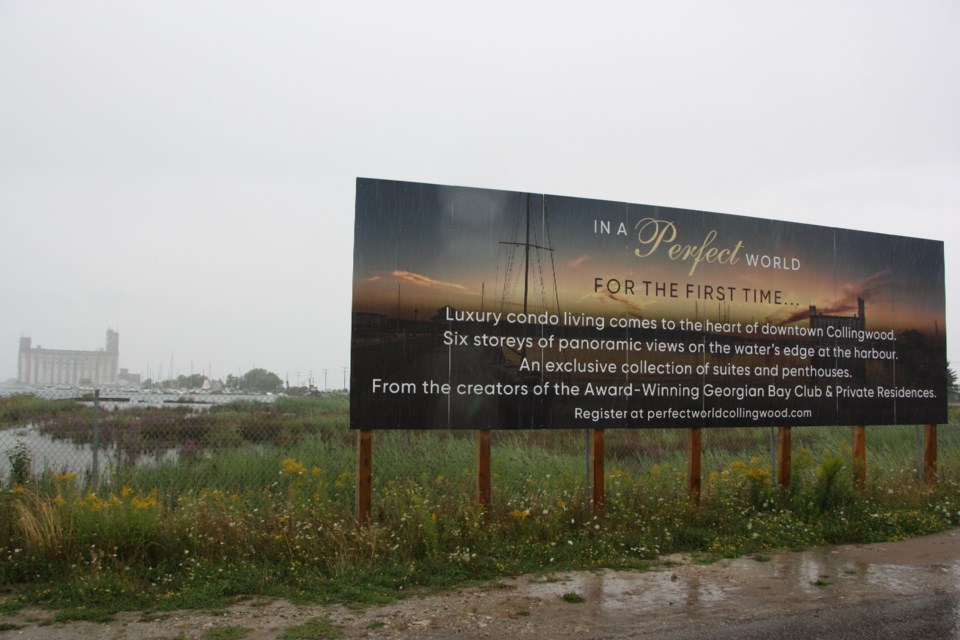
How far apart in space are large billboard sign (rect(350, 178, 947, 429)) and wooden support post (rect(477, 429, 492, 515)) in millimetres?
163

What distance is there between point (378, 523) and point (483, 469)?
128 cm

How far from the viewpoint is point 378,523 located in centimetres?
734

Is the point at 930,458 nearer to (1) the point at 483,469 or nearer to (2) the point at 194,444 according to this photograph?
(1) the point at 483,469

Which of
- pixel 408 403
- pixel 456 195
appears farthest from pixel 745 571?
pixel 456 195

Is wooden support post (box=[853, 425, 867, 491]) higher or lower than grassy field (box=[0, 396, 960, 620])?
higher

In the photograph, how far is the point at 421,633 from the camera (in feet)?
16.3

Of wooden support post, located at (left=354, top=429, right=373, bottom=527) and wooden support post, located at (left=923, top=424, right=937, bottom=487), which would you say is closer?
wooden support post, located at (left=354, top=429, right=373, bottom=527)

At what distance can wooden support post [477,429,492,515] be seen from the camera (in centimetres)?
768

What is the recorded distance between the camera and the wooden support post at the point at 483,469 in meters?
7.68

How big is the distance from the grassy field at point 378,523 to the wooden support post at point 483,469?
0.20 m

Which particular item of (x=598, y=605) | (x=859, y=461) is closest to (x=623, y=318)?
(x=598, y=605)

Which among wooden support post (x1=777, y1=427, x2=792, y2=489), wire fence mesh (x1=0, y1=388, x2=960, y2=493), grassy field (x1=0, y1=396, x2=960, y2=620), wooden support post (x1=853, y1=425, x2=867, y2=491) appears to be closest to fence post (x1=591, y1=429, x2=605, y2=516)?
grassy field (x1=0, y1=396, x2=960, y2=620)

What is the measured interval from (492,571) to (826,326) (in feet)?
20.0

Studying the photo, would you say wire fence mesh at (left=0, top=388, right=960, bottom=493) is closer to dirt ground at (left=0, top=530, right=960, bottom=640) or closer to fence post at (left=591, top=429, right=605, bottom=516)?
fence post at (left=591, top=429, right=605, bottom=516)
